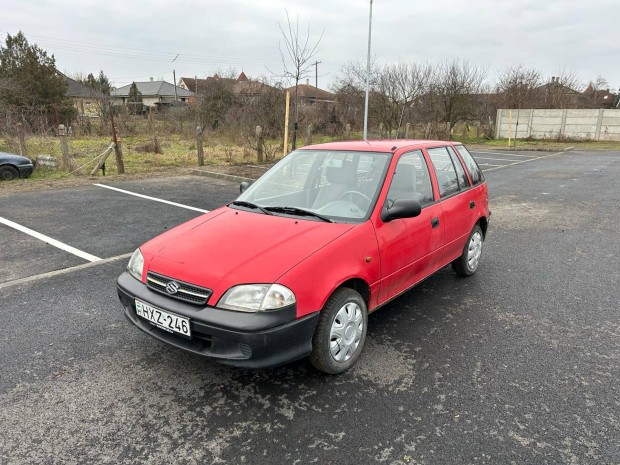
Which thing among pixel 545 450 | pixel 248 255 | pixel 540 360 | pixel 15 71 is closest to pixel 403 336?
pixel 540 360

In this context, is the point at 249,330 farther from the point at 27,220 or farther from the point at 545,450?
the point at 27,220

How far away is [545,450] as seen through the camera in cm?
232

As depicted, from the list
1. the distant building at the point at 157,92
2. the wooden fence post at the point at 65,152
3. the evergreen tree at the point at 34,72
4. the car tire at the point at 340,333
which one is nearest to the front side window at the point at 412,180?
the car tire at the point at 340,333

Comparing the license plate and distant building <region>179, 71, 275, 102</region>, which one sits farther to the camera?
distant building <region>179, 71, 275, 102</region>

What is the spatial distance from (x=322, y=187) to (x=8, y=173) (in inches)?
453

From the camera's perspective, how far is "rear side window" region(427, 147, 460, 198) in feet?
13.7

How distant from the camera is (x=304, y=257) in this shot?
2.72m

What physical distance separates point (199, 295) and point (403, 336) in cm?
181

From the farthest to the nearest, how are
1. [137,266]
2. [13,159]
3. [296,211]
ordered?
[13,159]
[296,211]
[137,266]

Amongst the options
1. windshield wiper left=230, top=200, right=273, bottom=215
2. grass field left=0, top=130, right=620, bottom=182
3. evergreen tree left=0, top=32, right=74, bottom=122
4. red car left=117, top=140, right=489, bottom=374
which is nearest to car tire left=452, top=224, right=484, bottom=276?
red car left=117, top=140, right=489, bottom=374

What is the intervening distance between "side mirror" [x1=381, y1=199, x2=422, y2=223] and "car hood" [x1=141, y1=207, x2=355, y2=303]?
0.34 metres

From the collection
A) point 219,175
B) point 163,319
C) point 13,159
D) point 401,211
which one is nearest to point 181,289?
point 163,319

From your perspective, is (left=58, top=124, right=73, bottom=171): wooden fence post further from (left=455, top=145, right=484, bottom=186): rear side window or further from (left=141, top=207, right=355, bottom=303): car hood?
(left=455, top=145, right=484, bottom=186): rear side window

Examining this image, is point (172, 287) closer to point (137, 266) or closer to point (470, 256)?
point (137, 266)
